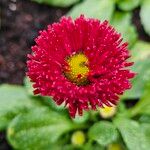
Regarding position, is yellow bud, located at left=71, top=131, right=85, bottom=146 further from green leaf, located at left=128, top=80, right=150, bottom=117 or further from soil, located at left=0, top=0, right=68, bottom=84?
soil, located at left=0, top=0, right=68, bottom=84

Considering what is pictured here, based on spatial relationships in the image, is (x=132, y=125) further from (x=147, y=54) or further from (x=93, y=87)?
(x=93, y=87)

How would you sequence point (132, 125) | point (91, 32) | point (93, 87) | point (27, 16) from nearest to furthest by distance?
1. point (93, 87)
2. point (91, 32)
3. point (132, 125)
4. point (27, 16)

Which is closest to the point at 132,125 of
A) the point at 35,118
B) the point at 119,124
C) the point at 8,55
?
the point at 119,124

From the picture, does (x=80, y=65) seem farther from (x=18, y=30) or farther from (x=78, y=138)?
(x=18, y=30)

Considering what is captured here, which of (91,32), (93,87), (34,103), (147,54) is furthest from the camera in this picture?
(147,54)

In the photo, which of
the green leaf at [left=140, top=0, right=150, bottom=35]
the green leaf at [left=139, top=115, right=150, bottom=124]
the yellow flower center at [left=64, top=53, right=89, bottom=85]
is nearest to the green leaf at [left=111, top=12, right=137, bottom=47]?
the green leaf at [left=140, top=0, right=150, bottom=35]

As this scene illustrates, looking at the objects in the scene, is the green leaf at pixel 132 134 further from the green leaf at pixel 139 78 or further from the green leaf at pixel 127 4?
the green leaf at pixel 127 4
